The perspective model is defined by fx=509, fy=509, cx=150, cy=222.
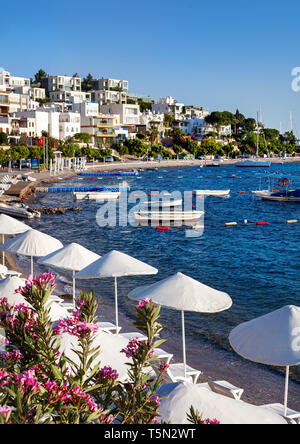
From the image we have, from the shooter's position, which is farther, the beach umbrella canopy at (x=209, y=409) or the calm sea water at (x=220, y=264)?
the calm sea water at (x=220, y=264)

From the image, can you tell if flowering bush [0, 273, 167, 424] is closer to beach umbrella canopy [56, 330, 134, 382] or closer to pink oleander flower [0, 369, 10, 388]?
pink oleander flower [0, 369, 10, 388]

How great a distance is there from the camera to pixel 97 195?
178 feet

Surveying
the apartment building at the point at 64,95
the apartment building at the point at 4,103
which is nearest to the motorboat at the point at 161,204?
the apartment building at the point at 4,103

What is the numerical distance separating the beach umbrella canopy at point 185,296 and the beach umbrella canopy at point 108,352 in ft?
5.64

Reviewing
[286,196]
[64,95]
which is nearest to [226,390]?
[286,196]

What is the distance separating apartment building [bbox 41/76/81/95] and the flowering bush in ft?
469

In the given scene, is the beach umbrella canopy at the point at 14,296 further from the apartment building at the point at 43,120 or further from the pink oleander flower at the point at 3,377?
the apartment building at the point at 43,120

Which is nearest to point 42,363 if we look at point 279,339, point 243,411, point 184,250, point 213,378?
point 243,411

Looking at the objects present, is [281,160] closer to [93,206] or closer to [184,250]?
[93,206]

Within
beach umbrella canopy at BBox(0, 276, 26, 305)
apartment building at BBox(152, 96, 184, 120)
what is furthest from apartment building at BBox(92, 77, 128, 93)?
beach umbrella canopy at BBox(0, 276, 26, 305)

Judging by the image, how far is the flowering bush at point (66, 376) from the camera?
3.86 m

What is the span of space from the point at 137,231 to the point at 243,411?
101 ft

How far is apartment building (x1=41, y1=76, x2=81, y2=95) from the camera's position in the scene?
142875 millimetres

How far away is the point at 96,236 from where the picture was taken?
3406 cm
